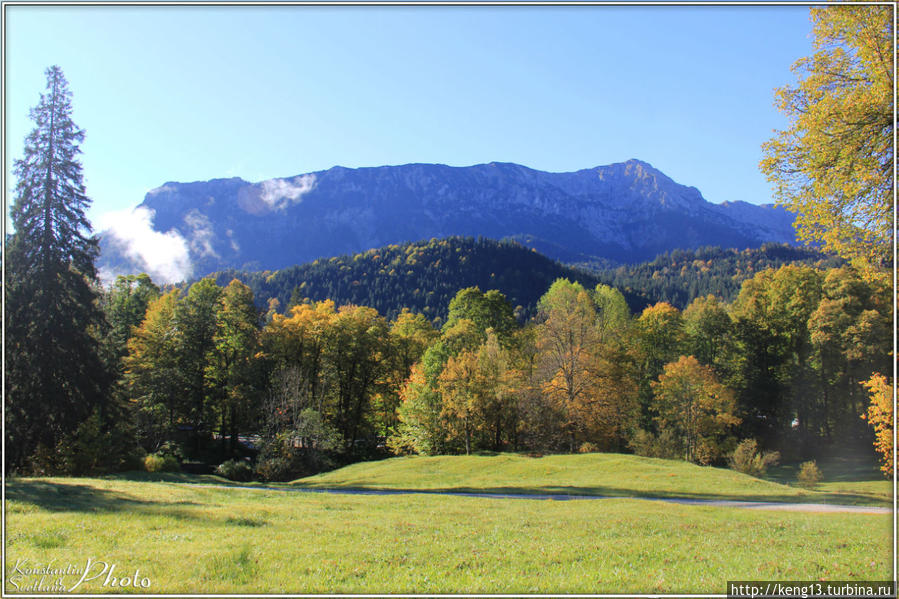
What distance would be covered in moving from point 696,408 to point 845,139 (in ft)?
124

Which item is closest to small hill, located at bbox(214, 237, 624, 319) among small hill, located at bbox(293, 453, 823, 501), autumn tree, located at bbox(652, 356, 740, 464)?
autumn tree, located at bbox(652, 356, 740, 464)

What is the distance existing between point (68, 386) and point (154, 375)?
1826 cm

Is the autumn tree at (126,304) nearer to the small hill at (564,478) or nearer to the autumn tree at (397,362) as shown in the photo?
the small hill at (564,478)

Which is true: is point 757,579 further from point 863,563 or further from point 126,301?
point 126,301

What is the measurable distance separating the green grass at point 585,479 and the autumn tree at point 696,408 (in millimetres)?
10094

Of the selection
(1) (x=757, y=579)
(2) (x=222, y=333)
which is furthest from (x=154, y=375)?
(1) (x=757, y=579)

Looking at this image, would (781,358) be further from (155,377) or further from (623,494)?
(155,377)

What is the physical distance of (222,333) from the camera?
45875mm

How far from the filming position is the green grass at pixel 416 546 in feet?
26.5

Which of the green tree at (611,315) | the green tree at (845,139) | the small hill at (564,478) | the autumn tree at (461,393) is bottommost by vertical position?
the small hill at (564,478)

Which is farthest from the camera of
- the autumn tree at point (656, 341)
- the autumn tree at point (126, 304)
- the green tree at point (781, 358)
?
the autumn tree at point (656, 341)

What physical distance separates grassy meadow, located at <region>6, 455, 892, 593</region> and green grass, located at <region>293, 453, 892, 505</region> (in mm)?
7849

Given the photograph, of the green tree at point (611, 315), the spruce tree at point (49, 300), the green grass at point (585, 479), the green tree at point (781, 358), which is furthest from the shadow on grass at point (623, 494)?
the green tree at point (611, 315)

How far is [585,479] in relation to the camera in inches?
1172
